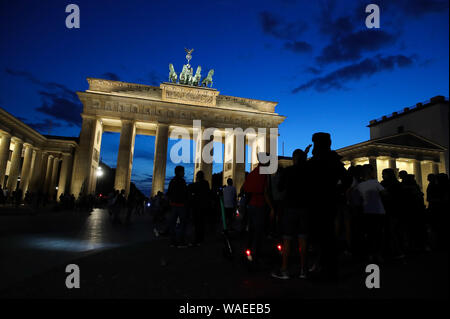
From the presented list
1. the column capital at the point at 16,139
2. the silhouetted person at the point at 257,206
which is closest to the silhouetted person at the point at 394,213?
the silhouetted person at the point at 257,206

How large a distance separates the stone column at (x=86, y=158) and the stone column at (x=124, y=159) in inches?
120

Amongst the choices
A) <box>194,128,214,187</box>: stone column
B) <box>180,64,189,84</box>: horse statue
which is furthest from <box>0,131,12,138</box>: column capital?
<box>180,64,189,84</box>: horse statue

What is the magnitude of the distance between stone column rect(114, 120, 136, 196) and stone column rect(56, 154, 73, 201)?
6.40m

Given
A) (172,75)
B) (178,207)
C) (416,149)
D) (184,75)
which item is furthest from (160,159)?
(416,149)

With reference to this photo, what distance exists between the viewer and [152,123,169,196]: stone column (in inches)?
1180

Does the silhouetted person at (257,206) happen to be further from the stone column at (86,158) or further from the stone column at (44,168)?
the stone column at (44,168)

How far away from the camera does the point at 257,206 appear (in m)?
4.14

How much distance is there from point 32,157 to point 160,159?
55.6 ft

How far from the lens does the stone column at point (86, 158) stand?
2753cm

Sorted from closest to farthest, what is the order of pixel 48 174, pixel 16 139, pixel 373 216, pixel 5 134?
pixel 373 216 → pixel 5 134 → pixel 16 139 → pixel 48 174

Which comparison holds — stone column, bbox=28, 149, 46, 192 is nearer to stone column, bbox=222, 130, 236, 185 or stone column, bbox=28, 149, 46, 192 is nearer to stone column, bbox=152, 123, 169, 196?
stone column, bbox=152, 123, 169, 196

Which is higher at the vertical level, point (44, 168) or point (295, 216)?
point (44, 168)

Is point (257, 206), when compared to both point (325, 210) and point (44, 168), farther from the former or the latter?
point (44, 168)
